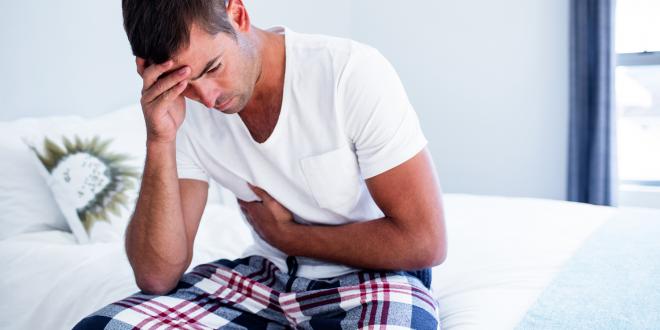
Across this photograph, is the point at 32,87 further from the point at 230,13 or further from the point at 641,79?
the point at 641,79

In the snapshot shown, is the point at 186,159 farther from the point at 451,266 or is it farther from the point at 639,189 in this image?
the point at 639,189

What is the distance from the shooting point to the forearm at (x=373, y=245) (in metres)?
1.23

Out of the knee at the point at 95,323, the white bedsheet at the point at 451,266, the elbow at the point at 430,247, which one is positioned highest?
the elbow at the point at 430,247

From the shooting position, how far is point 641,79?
3.34 m

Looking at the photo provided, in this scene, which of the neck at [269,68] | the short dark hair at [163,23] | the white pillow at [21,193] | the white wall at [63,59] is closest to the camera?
the short dark hair at [163,23]

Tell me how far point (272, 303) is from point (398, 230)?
287mm

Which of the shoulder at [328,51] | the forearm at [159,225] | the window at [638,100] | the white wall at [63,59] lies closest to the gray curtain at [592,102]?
the window at [638,100]

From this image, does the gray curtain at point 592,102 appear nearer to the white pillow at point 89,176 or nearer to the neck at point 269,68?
the white pillow at point 89,176

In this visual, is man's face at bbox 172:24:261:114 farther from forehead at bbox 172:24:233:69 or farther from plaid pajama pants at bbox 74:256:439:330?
plaid pajama pants at bbox 74:256:439:330

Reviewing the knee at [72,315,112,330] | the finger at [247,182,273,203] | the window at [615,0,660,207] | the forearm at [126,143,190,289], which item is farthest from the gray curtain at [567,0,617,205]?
the knee at [72,315,112,330]

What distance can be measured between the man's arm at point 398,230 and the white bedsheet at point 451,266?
16 centimetres

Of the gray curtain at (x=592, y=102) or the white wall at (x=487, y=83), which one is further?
the white wall at (x=487, y=83)

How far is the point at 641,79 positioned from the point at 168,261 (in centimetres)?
286

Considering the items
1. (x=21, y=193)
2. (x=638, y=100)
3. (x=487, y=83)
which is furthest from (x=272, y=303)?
(x=638, y=100)
